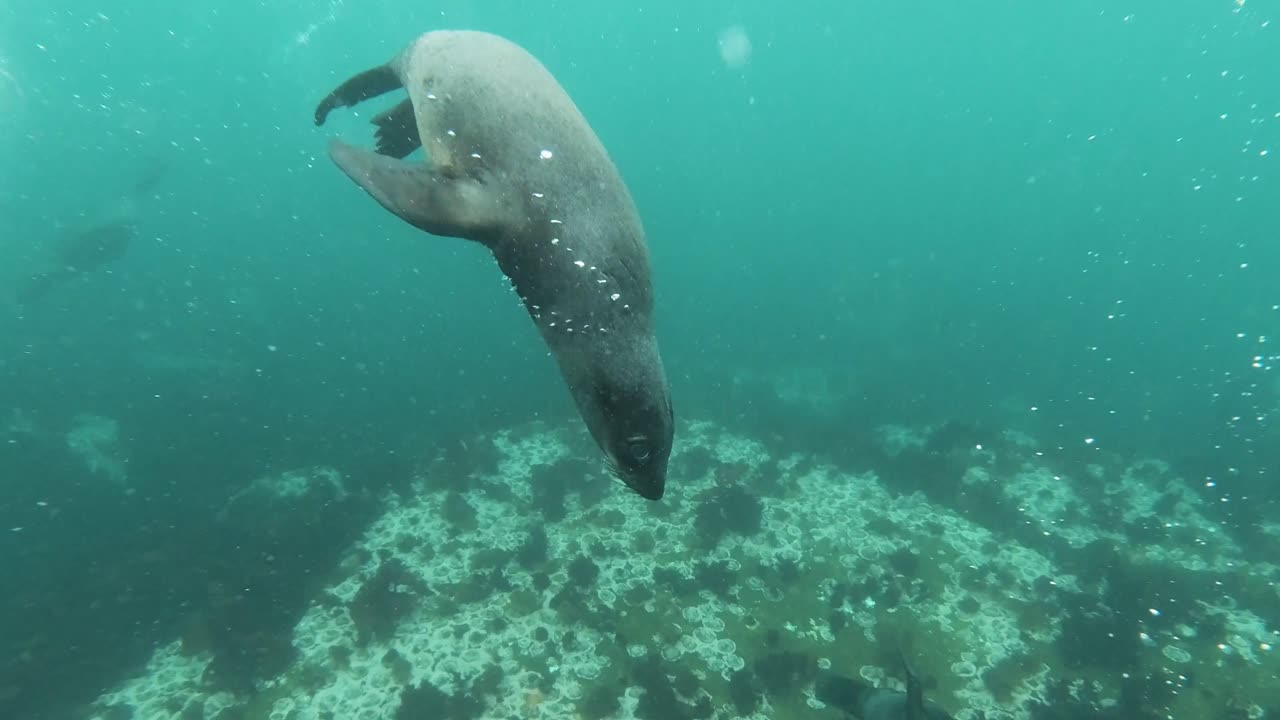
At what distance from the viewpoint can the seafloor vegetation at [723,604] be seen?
11250mm

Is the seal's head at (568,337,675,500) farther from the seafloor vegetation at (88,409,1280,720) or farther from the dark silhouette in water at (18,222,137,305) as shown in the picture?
the dark silhouette in water at (18,222,137,305)

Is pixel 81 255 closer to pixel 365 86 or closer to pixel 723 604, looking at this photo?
pixel 365 86

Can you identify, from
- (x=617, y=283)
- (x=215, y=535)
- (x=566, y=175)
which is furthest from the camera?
(x=215, y=535)

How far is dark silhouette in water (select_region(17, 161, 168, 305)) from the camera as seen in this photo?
25031 mm

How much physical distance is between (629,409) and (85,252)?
117ft

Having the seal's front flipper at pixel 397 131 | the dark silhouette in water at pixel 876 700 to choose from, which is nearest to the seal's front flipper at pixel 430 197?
the seal's front flipper at pixel 397 131

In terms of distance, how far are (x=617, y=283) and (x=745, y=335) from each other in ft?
89.5

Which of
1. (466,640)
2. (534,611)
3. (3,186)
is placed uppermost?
(3,186)

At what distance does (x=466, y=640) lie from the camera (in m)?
11.9

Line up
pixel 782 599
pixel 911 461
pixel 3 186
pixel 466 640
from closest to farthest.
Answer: pixel 466 640, pixel 782 599, pixel 911 461, pixel 3 186

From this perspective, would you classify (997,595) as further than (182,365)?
No

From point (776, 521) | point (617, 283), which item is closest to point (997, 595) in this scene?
point (776, 521)

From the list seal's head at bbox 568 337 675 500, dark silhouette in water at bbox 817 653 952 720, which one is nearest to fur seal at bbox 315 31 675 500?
seal's head at bbox 568 337 675 500

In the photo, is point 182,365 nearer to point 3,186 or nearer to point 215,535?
point 215,535
